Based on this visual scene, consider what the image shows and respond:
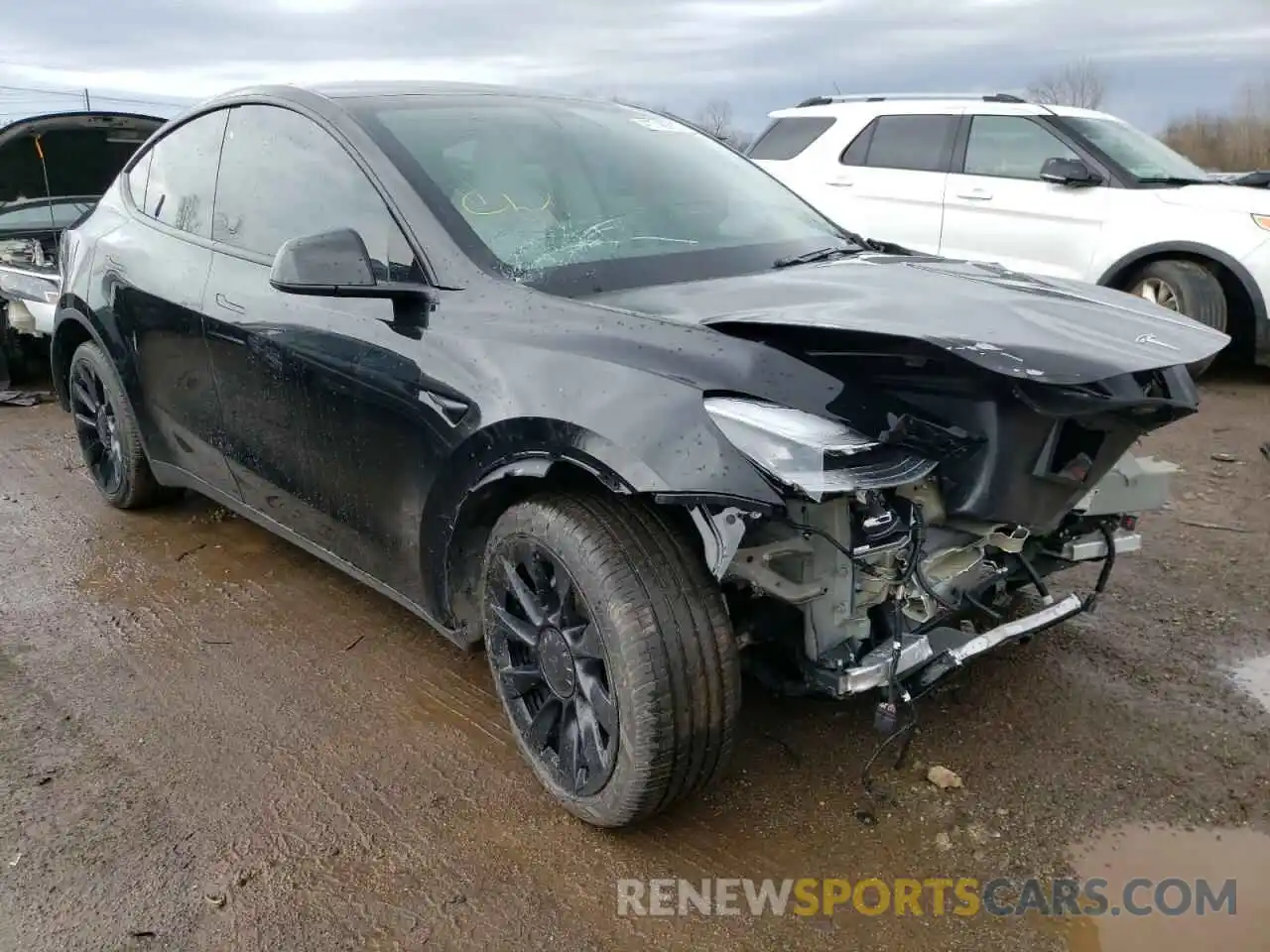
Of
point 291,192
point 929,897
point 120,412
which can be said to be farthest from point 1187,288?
point 120,412

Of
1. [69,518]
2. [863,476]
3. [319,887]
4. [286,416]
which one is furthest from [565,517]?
[69,518]

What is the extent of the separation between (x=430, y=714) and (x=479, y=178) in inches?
63.2

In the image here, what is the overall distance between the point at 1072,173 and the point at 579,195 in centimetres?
509

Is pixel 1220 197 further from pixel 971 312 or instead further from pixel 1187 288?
pixel 971 312

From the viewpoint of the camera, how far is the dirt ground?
2.33m

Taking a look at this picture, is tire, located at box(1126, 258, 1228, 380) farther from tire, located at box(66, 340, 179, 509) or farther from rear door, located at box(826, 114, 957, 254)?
tire, located at box(66, 340, 179, 509)

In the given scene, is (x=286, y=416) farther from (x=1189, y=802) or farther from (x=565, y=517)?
(x=1189, y=802)

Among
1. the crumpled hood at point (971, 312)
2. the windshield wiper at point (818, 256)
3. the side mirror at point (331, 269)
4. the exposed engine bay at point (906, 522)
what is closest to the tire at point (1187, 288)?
the windshield wiper at point (818, 256)

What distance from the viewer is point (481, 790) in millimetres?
2791

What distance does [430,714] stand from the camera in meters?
3.15

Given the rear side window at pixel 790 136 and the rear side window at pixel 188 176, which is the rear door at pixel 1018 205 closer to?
the rear side window at pixel 790 136

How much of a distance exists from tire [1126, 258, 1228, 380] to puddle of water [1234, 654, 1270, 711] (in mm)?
3850

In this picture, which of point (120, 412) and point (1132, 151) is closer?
point (120, 412)

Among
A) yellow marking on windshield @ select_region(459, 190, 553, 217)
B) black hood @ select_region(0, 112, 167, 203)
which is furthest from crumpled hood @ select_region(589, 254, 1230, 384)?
black hood @ select_region(0, 112, 167, 203)
